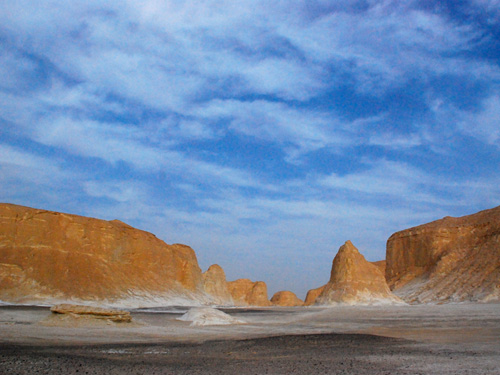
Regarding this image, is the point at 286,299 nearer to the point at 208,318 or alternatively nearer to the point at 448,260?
the point at 448,260

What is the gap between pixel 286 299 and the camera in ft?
392

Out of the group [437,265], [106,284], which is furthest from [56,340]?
[437,265]

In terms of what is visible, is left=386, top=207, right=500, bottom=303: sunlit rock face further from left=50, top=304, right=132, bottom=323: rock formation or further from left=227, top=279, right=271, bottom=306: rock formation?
left=227, top=279, right=271, bottom=306: rock formation

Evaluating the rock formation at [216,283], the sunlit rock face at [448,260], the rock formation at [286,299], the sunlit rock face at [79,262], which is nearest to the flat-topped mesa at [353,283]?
the sunlit rock face at [448,260]

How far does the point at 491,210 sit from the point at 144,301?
52417 millimetres

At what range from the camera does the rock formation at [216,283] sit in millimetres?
93375

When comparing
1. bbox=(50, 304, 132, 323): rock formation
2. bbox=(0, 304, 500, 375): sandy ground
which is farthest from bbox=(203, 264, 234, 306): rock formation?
bbox=(0, 304, 500, 375): sandy ground

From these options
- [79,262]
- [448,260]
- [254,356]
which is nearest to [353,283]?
[448,260]

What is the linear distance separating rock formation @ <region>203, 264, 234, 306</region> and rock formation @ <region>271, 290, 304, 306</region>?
24.8 metres

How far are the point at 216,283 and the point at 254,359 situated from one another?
87.5m

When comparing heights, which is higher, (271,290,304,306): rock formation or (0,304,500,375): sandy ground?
(0,304,500,375): sandy ground

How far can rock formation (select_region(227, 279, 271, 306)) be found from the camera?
366 feet

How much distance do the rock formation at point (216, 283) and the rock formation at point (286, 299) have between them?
24.8 m

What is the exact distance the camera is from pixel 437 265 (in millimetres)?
60656
